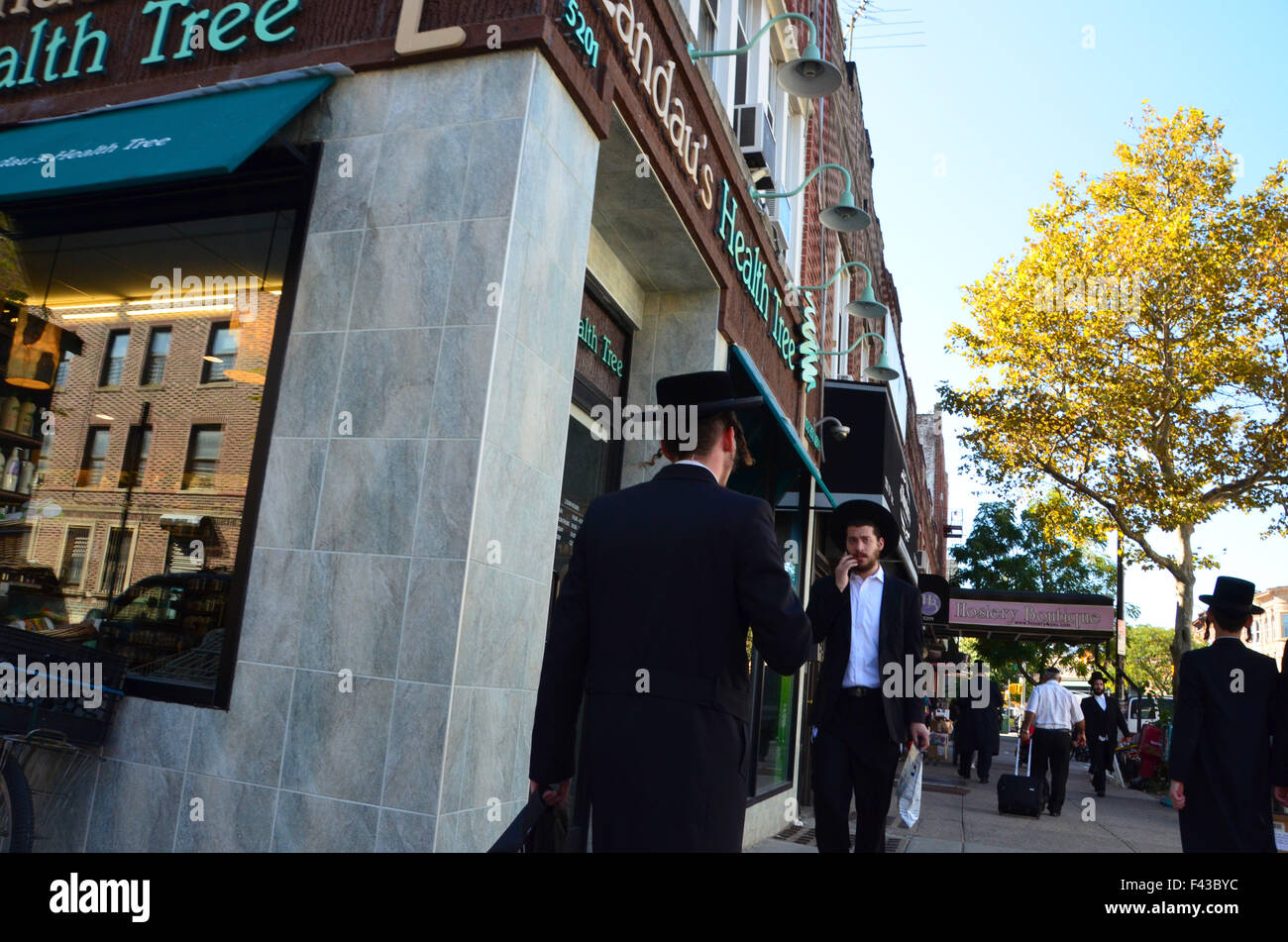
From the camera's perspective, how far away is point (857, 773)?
4902mm

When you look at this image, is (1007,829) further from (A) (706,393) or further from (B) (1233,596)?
(A) (706,393)

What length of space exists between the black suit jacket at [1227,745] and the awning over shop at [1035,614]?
811 inches

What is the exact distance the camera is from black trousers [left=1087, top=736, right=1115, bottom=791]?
18.3m

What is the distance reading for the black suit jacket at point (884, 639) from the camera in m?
4.95

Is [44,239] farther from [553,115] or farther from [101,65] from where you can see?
[553,115]

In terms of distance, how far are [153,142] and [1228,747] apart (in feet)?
22.4

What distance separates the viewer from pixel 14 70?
635 centimetres

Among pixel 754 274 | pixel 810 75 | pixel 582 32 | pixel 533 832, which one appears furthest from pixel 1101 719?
pixel 533 832
